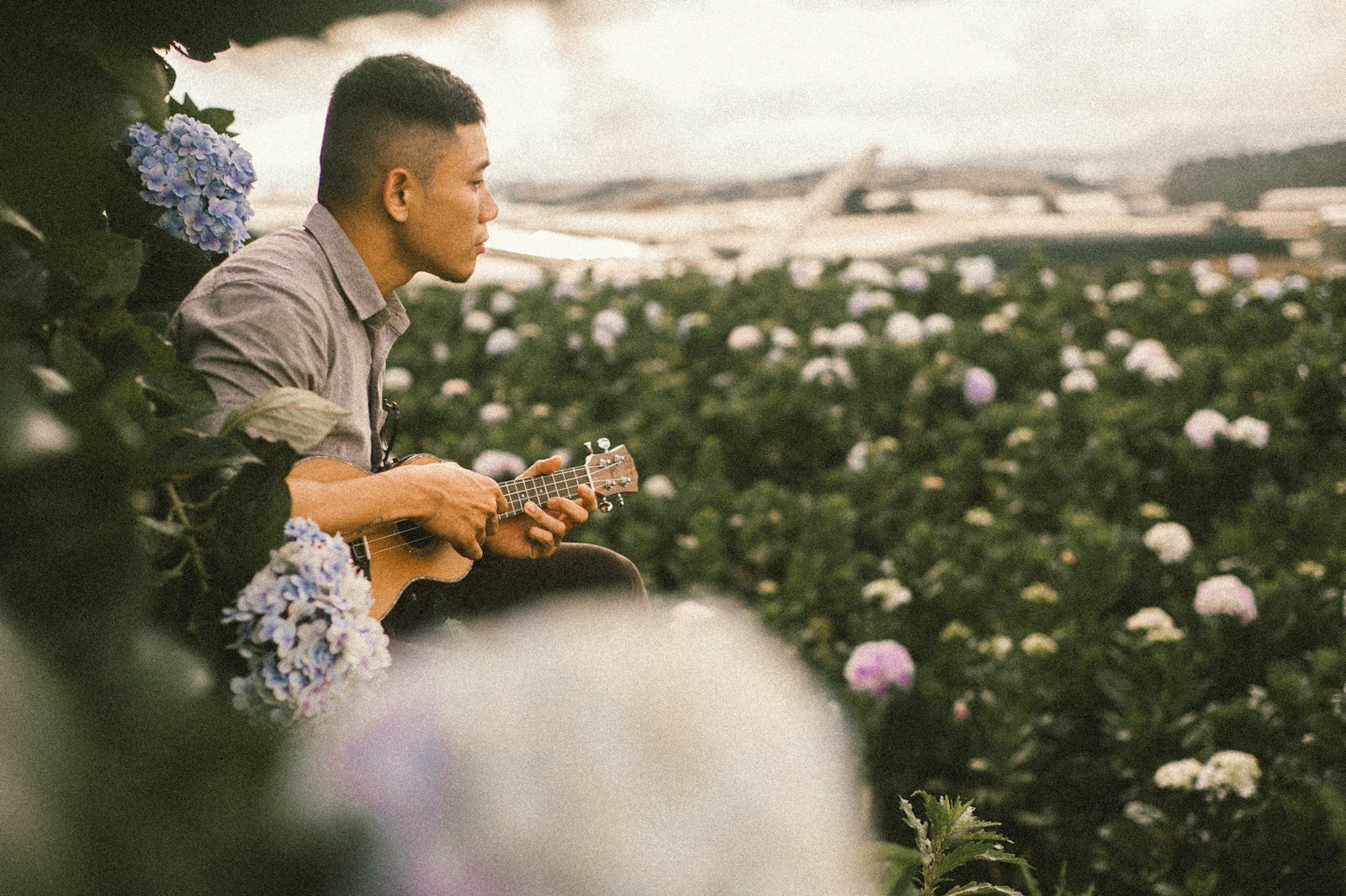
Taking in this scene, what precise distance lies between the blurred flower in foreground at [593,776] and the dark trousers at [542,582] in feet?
4.94

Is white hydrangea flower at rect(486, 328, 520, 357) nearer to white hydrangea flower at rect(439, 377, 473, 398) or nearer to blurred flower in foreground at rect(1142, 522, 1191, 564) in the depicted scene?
white hydrangea flower at rect(439, 377, 473, 398)

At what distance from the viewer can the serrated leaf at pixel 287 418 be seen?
3.17 ft

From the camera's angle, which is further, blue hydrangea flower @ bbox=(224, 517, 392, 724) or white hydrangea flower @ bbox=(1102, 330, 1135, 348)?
white hydrangea flower @ bbox=(1102, 330, 1135, 348)

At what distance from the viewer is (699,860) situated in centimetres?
35

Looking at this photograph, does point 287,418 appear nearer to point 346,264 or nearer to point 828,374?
point 346,264

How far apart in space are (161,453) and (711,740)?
568mm

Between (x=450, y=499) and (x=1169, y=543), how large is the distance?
257cm

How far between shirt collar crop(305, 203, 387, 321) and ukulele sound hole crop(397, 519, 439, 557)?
0.33m

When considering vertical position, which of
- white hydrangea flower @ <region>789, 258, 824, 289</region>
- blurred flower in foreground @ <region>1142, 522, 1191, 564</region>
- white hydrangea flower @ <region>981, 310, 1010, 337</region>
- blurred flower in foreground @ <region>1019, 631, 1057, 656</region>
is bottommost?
blurred flower in foreground @ <region>1019, 631, 1057, 656</region>

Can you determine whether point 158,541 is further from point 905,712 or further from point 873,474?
point 873,474

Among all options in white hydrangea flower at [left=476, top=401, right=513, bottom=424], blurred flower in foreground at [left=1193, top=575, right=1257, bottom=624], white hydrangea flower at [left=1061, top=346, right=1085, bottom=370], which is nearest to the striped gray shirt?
blurred flower in foreground at [left=1193, top=575, right=1257, bottom=624]

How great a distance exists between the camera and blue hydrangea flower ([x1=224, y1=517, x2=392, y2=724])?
38.8 inches

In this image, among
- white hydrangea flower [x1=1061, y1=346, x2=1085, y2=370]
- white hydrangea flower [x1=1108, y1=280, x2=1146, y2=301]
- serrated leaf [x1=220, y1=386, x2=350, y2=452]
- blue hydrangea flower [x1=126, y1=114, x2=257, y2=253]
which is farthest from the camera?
white hydrangea flower [x1=1108, y1=280, x2=1146, y2=301]

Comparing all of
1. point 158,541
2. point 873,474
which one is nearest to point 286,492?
point 158,541
